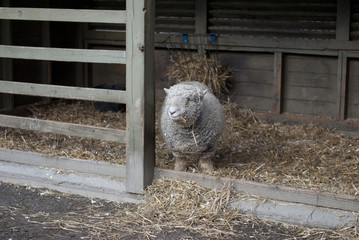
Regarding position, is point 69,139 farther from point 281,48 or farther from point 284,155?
point 281,48

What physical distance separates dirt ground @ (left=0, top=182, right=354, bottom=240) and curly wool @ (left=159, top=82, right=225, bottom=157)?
785 millimetres

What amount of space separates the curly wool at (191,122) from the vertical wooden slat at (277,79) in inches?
110

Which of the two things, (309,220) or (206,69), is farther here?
(206,69)

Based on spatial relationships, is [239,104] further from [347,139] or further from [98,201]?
[98,201]

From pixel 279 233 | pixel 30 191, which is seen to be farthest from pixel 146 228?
pixel 30 191

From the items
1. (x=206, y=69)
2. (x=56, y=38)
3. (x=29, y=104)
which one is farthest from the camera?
(x=56, y=38)

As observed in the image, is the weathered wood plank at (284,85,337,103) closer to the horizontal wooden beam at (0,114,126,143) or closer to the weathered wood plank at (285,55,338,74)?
the weathered wood plank at (285,55,338,74)

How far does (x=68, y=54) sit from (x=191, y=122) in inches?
60.5

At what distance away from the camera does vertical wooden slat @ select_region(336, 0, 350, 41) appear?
765 centimetres

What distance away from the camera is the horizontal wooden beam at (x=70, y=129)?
220 inches

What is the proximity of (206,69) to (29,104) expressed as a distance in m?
2.95

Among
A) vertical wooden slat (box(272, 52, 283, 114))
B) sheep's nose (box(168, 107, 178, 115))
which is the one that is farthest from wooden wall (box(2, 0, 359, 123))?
sheep's nose (box(168, 107, 178, 115))

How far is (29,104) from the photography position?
8930 millimetres

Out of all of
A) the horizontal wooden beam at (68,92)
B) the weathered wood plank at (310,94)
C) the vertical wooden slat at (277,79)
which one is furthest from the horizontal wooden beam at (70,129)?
the weathered wood plank at (310,94)
